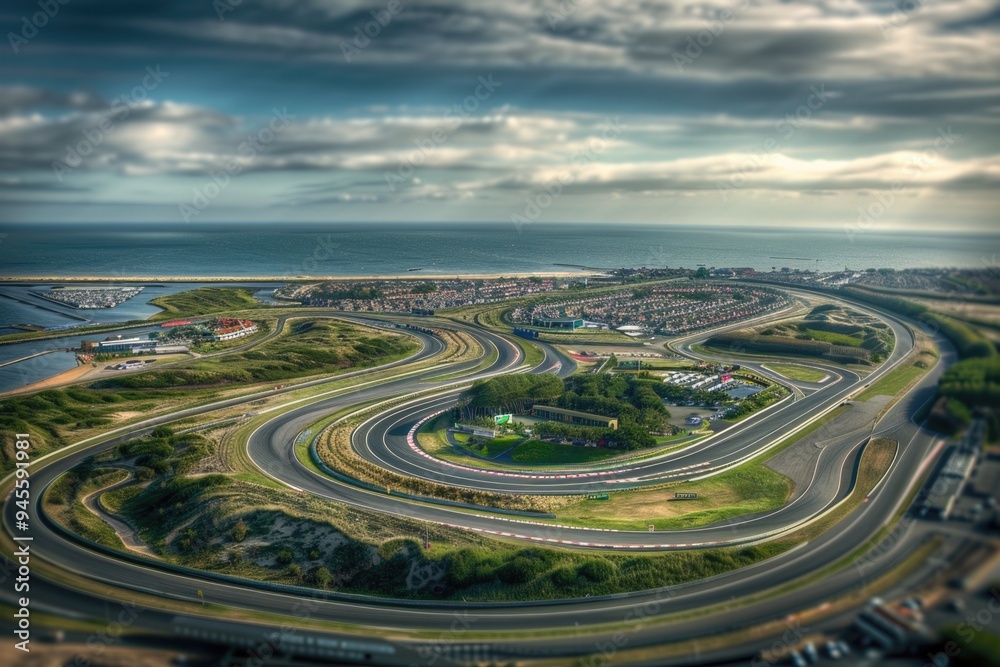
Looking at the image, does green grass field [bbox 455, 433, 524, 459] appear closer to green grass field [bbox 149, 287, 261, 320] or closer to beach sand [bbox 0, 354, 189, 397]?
beach sand [bbox 0, 354, 189, 397]

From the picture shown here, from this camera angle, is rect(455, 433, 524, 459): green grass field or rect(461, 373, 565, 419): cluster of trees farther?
rect(461, 373, 565, 419): cluster of trees

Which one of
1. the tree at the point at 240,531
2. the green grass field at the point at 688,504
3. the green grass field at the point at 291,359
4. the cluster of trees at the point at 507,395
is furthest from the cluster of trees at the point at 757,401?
the green grass field at the point at 291,359

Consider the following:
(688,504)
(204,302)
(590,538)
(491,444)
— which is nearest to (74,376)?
(491,444)

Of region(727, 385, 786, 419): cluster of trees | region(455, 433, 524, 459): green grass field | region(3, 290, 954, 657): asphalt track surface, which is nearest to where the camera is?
region(3, 290, 954, 657): asphalt track surface

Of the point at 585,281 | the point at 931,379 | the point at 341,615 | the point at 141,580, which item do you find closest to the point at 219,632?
the point at 341,615

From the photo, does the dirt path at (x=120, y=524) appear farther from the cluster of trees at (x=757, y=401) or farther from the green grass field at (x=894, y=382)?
the cluster of trees at (x=757, y=401)

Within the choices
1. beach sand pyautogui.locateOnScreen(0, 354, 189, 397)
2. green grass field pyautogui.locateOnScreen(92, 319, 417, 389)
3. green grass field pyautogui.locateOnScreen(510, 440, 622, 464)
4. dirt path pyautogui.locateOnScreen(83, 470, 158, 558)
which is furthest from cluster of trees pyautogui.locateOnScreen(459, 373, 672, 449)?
beach sand pyautogui.locateOnScreen(0, 354, 189, 397)
